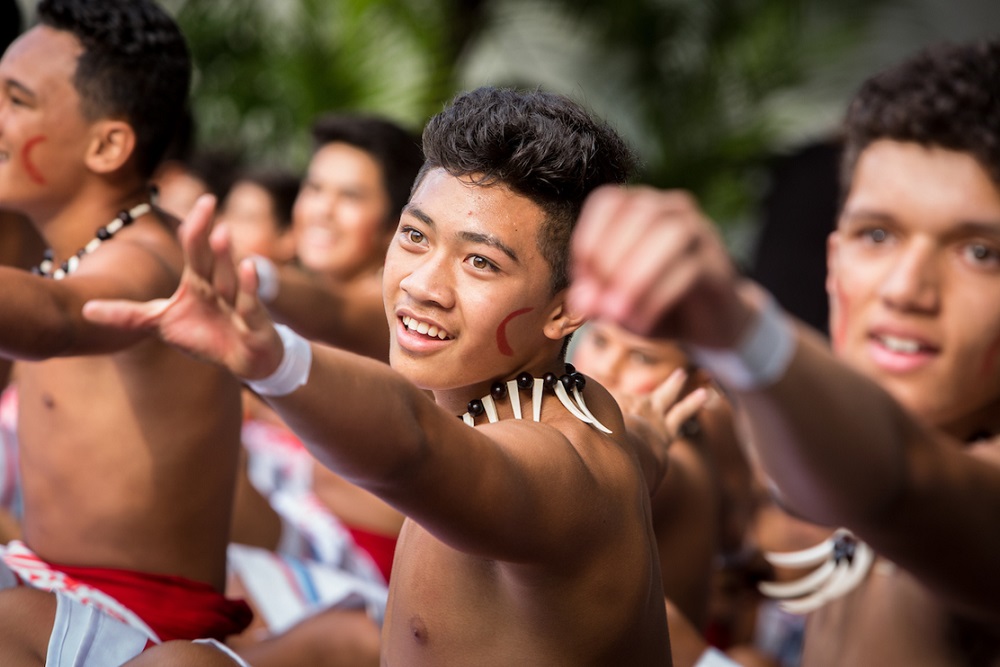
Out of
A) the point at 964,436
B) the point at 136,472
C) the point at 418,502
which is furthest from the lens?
the point at 136,472

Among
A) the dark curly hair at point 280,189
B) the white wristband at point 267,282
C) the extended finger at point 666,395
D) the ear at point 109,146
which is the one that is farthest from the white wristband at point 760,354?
Answer: the dark curly hair at point 280,189

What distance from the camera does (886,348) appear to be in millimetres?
1783

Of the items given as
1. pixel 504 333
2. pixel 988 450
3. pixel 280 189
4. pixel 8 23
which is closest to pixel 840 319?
pixel 988 450

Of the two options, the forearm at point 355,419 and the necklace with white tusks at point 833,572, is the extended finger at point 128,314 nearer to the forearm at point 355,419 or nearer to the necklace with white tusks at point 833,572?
the forearm at point 355,419

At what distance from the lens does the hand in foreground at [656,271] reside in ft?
3.61

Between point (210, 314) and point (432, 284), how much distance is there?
0.50m

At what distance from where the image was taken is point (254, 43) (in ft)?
21.2

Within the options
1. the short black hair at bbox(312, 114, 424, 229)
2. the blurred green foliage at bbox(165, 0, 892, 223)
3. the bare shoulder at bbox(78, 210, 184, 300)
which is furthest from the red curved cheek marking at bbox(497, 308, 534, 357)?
the blurred green foliage at bbox(165, 0, 892, 223)

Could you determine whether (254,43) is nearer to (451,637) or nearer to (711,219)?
(711,219)

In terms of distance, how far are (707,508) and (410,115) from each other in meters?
3.72

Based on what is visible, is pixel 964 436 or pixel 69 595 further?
pixel 69 595

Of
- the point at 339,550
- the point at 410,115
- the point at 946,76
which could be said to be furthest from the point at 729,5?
the point at 946,76

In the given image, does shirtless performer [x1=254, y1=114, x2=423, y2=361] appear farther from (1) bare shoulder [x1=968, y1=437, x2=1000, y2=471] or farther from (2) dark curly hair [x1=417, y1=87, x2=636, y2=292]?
(1) bare shoulder [x1=968, y1=437, x2=1000, y2=471]

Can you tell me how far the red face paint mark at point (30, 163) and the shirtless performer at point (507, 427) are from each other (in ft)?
3.18
